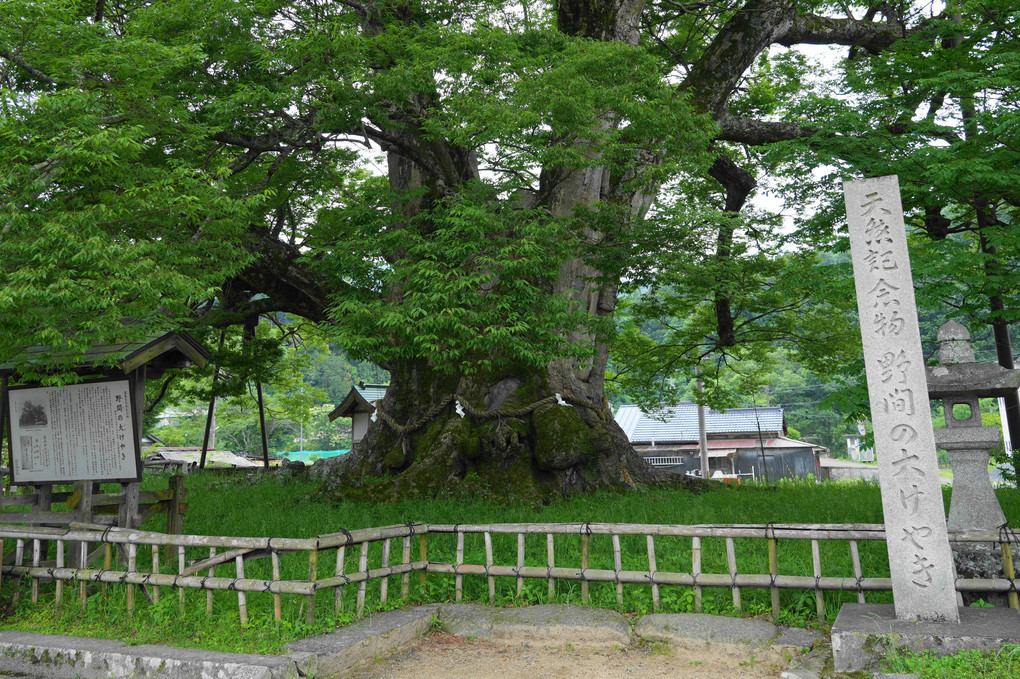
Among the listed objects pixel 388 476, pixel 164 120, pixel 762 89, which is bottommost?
pixel 388 476

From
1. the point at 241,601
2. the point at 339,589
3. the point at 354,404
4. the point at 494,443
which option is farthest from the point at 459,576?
the point at 354,404

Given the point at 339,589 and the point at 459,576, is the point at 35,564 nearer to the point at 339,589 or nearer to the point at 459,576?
the point at 339,589

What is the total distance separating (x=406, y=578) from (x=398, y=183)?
9.06 m

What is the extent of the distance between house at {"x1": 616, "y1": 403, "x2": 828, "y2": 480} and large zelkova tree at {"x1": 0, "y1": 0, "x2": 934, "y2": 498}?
21.3 meters

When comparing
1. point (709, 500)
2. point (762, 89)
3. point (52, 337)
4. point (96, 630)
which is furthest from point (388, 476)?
point (762, 89)

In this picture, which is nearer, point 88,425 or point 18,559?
point 18,559

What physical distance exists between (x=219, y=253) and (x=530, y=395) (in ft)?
20.5

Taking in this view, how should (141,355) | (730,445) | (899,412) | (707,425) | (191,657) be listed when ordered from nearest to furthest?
(191,657) → (899,412) → (141,355) → (730,445) → (707,425)

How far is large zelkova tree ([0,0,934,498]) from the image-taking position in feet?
19.9

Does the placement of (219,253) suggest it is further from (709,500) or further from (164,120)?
(709,500)

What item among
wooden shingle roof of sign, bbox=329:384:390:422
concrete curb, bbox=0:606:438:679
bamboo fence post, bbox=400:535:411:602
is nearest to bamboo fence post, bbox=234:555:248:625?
concrete curb, bbox=0:606:438:679

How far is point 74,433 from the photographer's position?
740 cm

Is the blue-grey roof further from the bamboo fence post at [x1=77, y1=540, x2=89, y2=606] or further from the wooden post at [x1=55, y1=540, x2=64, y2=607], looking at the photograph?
the wooden post at [x1=55, y1=540, x2=64, y2=607]

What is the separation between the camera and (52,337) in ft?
18.0
